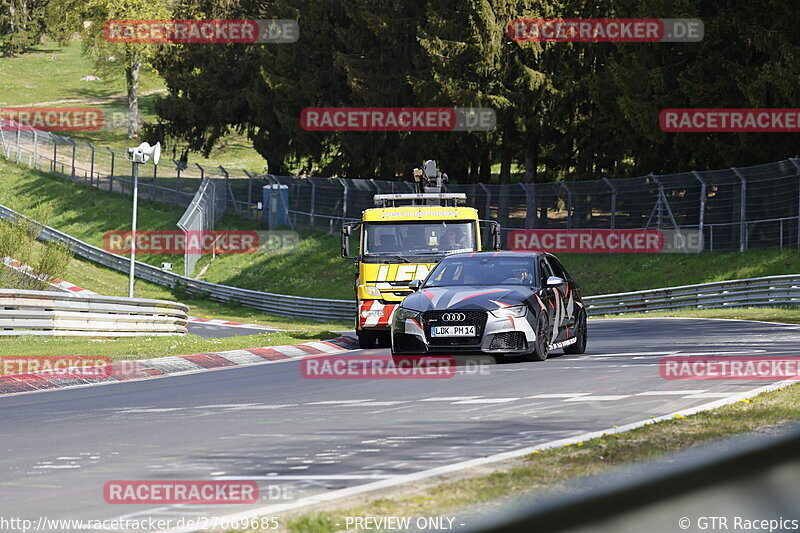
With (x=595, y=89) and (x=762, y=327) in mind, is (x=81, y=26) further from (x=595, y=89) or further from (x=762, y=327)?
(x=762, y=327)

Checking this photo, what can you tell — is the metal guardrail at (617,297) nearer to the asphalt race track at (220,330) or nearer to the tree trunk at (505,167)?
the asphalt race track at (220,330)

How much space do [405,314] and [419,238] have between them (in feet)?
18.4

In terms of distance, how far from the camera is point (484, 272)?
1764cm

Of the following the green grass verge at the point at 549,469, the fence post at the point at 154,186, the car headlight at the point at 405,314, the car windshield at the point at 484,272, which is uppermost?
the fence post at the point at 154,186

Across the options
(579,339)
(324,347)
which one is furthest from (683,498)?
(324,347)

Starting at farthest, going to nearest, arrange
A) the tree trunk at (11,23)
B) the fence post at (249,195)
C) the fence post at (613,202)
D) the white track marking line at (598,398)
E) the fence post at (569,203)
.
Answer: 1. the tree trunk at (11,23)
2. the fence post at (249,195)
3. the fence post at (569,203)
4. the fence post at (613,202)
5. the white track marking line at (598,398)

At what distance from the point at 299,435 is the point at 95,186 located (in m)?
57.3

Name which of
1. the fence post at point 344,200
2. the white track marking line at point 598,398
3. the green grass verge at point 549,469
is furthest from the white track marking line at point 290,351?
the fence post at point 344,200

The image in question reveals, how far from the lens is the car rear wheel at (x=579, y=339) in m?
18.3

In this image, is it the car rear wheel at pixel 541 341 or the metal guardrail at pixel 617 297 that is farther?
the metal guardrail at pixel 617 297

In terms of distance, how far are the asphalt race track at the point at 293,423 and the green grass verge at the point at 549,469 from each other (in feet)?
2.29

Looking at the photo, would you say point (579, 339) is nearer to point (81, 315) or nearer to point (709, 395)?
point (709, 395)

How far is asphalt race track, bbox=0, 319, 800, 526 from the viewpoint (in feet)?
25.1

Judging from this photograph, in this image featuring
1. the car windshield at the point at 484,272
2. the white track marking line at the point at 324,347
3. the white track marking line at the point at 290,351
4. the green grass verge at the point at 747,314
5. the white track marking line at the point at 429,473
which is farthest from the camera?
the green grass verge at the point at 747,314
